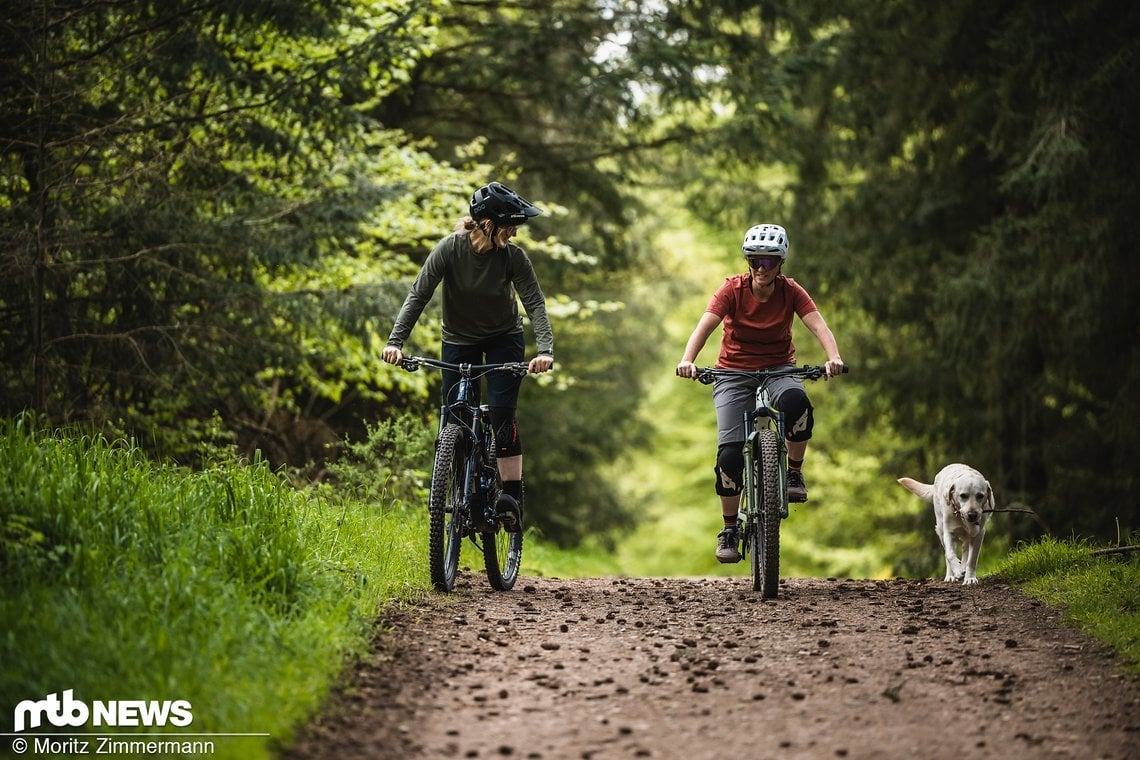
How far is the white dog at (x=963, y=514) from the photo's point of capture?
309 inches

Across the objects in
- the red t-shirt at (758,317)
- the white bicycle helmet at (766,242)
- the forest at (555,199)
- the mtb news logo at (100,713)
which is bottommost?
the mtb news logo at (100,713)

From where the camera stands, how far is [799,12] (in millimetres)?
13750

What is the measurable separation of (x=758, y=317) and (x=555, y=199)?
331 inches

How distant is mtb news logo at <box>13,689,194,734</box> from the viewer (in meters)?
3.85

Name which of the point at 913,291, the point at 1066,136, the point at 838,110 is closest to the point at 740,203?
the point at 838,110

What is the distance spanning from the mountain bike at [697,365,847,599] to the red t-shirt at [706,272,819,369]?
0.14m

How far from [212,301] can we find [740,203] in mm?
9818

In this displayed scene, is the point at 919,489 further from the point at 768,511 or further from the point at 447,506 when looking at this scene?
the point at 447,506

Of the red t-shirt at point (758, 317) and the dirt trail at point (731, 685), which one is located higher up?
the red t-shirt at point (758, 317)

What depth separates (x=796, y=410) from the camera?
282 inches

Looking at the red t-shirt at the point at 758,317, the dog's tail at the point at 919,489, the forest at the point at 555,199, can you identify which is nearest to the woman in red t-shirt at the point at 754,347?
the red t-shirt at the point at 758,317

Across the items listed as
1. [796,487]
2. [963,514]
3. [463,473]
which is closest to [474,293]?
[463,473]

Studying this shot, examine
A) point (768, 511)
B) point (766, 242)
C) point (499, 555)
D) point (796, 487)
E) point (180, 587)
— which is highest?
point (766, 242)

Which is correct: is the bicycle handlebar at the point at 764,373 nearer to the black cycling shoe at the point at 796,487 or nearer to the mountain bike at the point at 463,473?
the black cycling shoe at the point at 796,487
